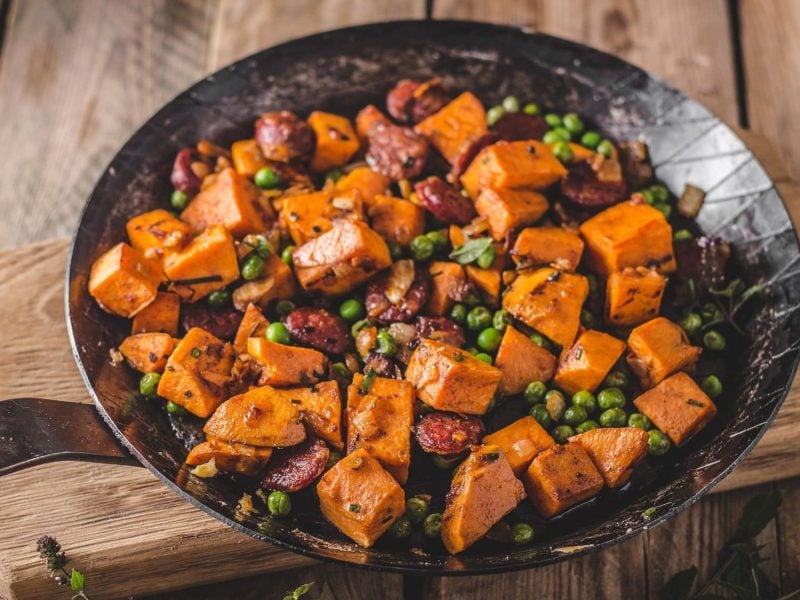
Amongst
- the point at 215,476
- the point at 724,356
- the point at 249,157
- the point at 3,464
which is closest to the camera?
the point at 3,464

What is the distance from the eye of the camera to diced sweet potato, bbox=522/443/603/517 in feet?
10.4

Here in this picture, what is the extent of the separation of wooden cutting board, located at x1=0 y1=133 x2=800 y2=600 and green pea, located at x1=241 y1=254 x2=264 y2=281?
91 cm

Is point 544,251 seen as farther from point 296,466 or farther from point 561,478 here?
point 296,466

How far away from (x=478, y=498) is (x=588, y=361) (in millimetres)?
716

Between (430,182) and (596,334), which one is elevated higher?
(430,182)

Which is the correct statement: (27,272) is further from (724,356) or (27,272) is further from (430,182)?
(724,356)

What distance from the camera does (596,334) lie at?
3.48 m

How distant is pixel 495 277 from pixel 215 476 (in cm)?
132

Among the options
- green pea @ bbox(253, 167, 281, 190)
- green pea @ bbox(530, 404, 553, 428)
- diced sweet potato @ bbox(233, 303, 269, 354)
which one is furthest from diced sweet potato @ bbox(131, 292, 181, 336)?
green pea @ bbox(530, 404, 553, 428)

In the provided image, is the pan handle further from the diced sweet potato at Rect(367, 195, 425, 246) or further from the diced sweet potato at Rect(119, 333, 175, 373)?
the diced sweet potato at Rect(367, 195, 425, 246)

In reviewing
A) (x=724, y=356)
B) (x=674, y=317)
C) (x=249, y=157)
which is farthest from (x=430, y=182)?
(x=724, y=356)

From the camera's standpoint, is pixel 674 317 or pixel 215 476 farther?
pixel 674 317

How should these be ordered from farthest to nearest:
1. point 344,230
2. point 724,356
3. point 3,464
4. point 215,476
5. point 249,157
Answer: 1. point 249,157
2. point 724,356
3. point 344,230
4. point 215,476
5. point 3,464

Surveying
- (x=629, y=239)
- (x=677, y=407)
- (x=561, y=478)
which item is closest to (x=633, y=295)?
(x=629, y=239)
